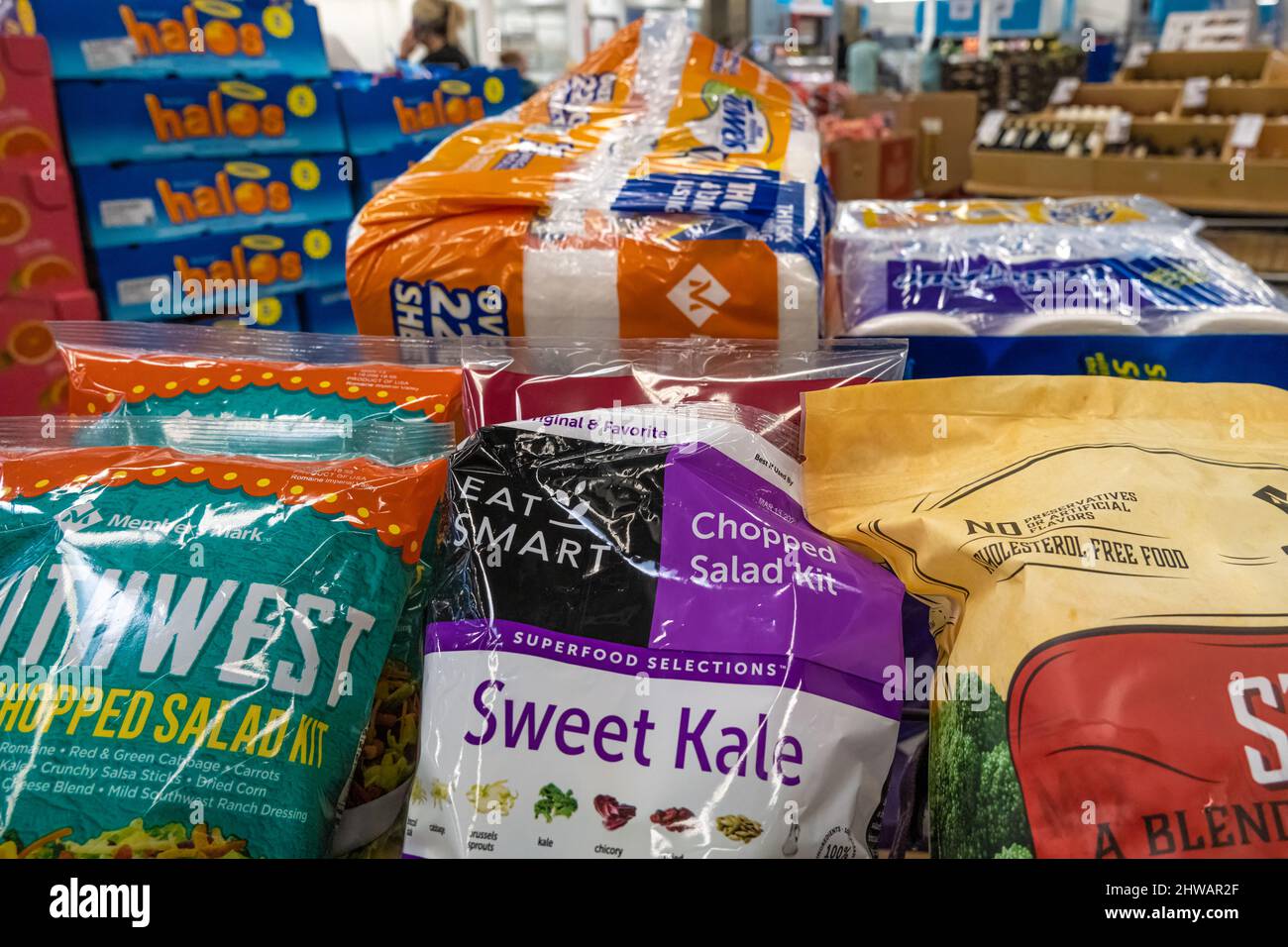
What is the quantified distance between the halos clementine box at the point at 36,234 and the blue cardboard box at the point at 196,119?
23cm

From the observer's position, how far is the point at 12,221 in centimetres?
267

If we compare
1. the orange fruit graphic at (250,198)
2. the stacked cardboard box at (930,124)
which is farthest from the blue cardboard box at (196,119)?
the stacked cardboard box at (930,124)

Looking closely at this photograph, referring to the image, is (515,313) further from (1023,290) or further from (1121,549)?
(1121,549)

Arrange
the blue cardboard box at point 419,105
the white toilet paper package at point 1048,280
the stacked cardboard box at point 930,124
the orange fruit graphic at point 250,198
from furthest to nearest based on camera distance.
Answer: the stacked cardboard box at point 930,124 → the blue cardboard box at point 419,105 → the orange fruit graphic at point 250,198 → the white toilet paper package at point 1048,280

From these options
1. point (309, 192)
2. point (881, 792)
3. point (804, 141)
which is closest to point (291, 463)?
point (881, 792)

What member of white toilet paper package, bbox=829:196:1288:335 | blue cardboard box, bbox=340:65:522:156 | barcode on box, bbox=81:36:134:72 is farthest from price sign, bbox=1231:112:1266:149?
barcode on box, bbox=81:36:134:72

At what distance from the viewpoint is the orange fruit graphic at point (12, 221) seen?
2.64 meters

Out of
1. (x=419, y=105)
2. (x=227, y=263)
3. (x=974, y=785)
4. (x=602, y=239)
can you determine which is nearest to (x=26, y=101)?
(x=227, y=263)

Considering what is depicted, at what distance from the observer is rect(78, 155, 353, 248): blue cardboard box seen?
3.01m

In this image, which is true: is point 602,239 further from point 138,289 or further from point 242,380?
point 138,289

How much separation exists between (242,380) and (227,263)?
108 inches

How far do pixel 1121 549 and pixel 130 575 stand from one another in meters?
0.74

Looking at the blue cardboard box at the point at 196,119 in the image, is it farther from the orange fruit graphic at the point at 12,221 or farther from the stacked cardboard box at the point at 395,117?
the orange fruit graphic at the point at 12,221

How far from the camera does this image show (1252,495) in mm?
686
